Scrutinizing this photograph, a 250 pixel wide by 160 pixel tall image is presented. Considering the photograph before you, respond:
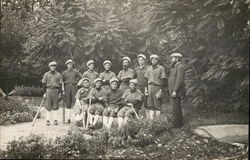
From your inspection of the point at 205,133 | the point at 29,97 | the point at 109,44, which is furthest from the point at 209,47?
the point at 29,97

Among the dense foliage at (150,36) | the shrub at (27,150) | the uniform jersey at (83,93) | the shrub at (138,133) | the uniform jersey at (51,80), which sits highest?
the dense foliage at (150,36)

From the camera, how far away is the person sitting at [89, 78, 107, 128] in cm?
889

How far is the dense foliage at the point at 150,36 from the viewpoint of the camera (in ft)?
26.9

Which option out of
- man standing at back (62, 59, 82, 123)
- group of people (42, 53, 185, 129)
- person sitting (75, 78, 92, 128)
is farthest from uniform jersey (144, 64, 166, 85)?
man standing at back (62, 59, 82, 123)

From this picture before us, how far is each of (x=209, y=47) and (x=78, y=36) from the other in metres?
3.47

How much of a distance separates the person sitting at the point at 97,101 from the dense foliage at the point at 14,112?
5.46ft

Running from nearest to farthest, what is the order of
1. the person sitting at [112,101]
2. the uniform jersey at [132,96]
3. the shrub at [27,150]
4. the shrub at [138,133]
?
the shrub at [27,150] < the shrub at [138,133] < the uniform jersey at [132,96] < the person sitting at [112,101]

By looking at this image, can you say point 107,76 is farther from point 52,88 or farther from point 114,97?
point 52,88

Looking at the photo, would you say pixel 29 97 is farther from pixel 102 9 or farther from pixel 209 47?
pixel 209 47

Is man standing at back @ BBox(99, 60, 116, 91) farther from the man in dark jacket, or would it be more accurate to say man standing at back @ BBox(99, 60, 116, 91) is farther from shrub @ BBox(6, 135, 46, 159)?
shrub @ BBox(6, 135, 46, 159)

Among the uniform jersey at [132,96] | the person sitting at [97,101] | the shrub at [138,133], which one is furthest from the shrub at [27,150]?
the uniform jersey at [132,96]

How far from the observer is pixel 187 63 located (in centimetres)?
947

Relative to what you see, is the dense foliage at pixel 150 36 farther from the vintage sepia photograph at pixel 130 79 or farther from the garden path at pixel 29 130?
the garden path at pixel 29 130

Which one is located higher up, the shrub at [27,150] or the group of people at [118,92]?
the group of people at [118,92]
